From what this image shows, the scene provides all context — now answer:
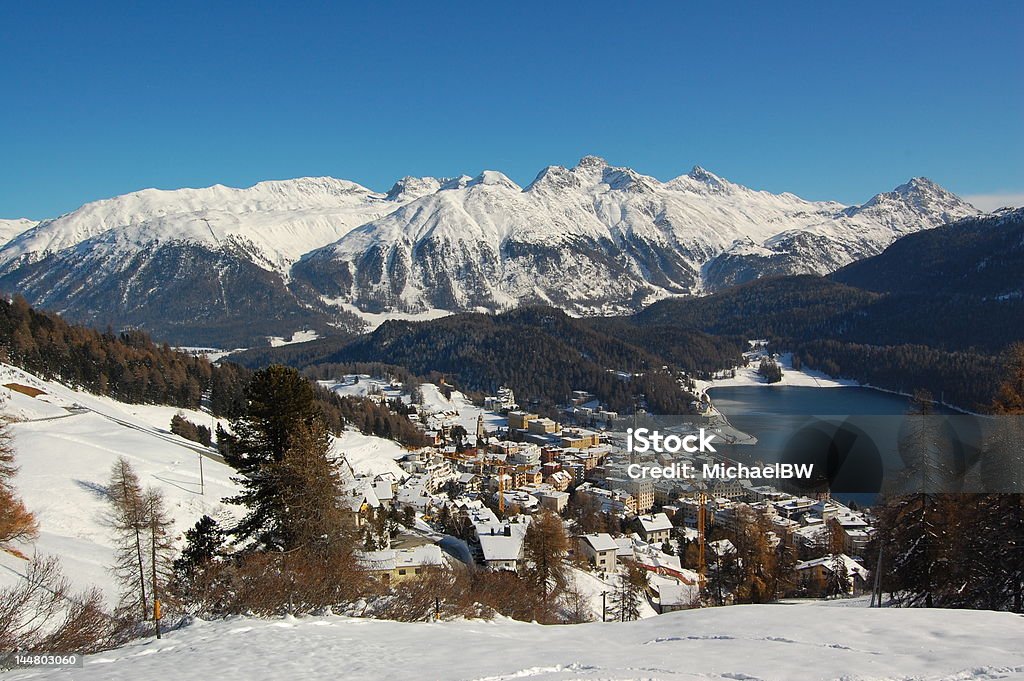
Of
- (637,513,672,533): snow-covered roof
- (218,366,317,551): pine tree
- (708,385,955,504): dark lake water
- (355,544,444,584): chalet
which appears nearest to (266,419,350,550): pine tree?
(218,366,317,551): pine tree

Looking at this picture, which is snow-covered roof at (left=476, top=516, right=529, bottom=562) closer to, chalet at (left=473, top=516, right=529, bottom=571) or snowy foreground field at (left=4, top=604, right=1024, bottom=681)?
chalet at (left=473, top=516, right=529, bottom=571)

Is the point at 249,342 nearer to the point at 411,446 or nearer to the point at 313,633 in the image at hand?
the point at 411,446

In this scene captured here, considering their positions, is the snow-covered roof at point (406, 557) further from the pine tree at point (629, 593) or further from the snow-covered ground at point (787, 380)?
the snow-covered ground at point (787, 380)

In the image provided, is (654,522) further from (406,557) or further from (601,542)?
(406,557)

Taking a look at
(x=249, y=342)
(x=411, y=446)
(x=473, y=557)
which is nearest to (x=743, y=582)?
(x=473, y=557)

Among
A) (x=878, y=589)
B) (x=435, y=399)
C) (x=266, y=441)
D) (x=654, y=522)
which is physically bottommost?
(x=654, y=522)

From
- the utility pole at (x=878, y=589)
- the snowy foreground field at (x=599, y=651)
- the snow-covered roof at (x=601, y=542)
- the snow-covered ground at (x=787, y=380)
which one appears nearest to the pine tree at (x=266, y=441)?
the snowy foreground field at (x=599, y=651)

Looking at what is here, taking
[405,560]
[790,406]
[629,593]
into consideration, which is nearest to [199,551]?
[405,560]

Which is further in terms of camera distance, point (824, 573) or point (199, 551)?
point (824, 573)
